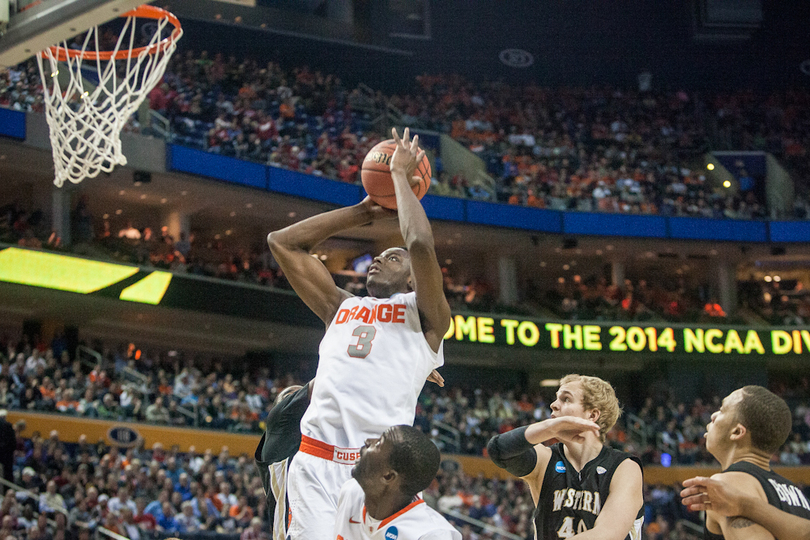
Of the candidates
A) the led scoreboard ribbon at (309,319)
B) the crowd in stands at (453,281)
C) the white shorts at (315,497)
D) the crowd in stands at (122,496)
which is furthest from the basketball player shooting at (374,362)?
the crowd in stands at (453,281)

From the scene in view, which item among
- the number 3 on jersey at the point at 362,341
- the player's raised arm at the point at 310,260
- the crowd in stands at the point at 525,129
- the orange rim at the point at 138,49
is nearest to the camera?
the number 3 on jersey at the point at 362,341

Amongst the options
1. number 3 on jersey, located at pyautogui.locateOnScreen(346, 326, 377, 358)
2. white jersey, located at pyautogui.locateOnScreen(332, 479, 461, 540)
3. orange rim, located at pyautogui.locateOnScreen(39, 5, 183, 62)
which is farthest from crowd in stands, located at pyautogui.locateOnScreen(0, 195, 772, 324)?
white jersey, located at pyautogui.locateOnScreen(332, 479, 461, 540)

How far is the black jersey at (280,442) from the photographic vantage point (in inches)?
161

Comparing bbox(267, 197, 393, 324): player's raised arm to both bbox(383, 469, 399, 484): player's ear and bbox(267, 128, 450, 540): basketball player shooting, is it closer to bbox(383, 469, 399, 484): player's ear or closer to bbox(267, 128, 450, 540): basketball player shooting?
bbox(267, 128, 450, 540): basketball player shooting

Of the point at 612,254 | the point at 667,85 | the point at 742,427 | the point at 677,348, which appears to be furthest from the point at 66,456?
the point at 667,85

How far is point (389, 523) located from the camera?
2.91m

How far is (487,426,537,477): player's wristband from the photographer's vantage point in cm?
350

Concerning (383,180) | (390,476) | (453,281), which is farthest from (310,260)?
(453,281)

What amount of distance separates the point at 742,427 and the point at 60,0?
5.37 metres

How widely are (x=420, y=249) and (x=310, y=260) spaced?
0.72 m

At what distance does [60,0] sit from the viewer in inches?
247

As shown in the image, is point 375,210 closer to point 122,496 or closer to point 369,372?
point 369,372

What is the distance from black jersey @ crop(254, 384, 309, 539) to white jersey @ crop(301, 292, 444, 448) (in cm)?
39

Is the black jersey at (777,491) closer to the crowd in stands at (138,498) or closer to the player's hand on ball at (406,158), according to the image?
the player's hand on ball at (406,158)
